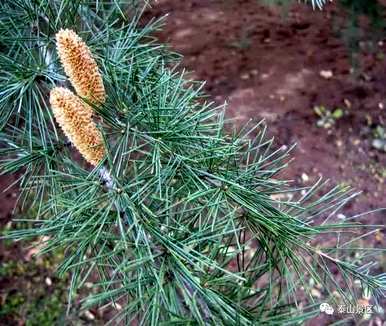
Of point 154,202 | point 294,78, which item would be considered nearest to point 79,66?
point 154,202

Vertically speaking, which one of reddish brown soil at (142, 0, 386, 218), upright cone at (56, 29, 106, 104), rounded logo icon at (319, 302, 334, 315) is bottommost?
reddish brown soil at (142, 0, 386, 218)

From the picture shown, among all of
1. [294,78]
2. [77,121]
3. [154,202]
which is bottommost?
[294,78]

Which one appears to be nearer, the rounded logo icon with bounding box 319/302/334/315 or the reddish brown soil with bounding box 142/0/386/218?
the rounded logo icon with bounding box 319/302/334/315

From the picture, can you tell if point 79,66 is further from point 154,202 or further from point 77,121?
point 154,202

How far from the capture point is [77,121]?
0.67m

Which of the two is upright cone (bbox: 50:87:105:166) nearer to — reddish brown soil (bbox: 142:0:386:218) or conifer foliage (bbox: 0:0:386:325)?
conifer foliage (bbox: 0:0:386:325)

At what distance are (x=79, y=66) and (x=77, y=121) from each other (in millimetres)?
67

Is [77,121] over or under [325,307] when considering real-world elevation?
over

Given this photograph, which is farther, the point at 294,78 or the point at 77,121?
the point at 294,78

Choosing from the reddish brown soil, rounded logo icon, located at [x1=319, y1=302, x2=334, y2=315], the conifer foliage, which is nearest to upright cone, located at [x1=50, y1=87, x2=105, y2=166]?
the conifer foliage

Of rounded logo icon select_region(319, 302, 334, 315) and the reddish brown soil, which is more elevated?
rounded logo icon select_region(319, 302, 334, 315)

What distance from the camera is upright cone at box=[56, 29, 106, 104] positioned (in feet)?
2.15

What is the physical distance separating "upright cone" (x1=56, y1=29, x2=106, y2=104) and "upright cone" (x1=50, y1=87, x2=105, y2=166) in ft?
0.05

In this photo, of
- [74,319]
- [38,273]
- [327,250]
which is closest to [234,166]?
[327,250]
